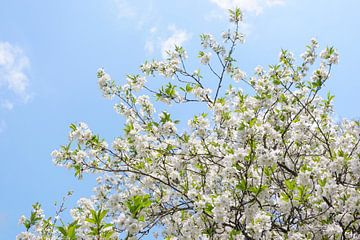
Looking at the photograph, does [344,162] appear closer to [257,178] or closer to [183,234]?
[257,178]

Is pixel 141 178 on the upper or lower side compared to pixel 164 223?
upper

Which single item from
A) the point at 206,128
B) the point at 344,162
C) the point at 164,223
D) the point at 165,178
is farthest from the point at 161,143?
the point at 344,162

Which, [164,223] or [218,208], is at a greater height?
[164,223]

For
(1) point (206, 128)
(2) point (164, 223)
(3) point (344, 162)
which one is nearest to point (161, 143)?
(1) point (206, 128)

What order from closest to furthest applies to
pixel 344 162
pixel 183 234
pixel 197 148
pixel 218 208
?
1. pixel 218 208
2. pixel 344 162
3. pixel 183 234
4. pixel 197 148

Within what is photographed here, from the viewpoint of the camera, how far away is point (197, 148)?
6.33m

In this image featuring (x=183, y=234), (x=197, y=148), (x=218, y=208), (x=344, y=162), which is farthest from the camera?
(x=197, y=148)

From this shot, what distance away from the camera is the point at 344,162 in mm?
5312

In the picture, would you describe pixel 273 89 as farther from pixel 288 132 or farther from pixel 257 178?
pixel 257 178

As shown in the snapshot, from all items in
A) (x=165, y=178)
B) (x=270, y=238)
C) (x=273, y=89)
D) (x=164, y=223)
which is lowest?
(x=270, y=238)

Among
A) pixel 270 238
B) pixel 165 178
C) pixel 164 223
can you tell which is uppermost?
pixel 165 178

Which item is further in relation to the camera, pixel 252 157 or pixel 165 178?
pixel 165 178

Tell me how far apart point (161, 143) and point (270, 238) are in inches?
91.8

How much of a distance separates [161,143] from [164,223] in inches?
57.9
